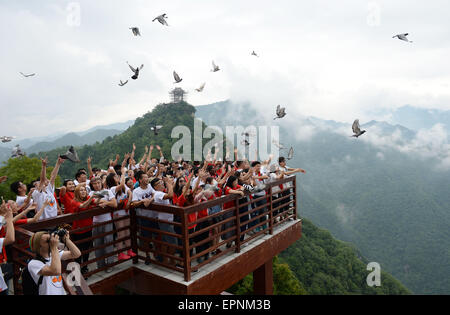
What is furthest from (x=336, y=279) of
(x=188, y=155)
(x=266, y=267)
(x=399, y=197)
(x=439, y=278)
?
(x=399, y=197)

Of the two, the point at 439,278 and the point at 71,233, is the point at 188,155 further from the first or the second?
the point at 439,278

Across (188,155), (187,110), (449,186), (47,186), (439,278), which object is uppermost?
(187,110)

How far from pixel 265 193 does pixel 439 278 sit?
9003cm

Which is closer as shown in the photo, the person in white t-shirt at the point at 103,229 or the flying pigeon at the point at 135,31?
the person in white t-shirt at the point at 103,229

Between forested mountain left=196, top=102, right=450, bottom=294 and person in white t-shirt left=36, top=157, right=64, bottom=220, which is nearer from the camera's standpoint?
person in white t-shirt left=36, top=157, right=64, bottom=220

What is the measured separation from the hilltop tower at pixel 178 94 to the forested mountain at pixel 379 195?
114ft

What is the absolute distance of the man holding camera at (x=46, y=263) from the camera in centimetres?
294

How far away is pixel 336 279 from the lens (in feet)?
137

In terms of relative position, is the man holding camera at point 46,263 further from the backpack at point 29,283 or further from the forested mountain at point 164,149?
the forested mountain at point 164,149

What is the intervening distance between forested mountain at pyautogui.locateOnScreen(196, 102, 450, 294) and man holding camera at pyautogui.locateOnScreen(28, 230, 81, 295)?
88.2m

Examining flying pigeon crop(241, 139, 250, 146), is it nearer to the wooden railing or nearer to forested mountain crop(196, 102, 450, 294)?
the wooden railing

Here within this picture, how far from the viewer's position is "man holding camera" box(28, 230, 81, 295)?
9.63 feet

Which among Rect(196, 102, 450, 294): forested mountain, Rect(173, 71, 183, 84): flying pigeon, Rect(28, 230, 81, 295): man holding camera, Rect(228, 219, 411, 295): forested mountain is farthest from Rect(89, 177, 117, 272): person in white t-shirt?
Rect(196, 102, 450, 294): forested mountain

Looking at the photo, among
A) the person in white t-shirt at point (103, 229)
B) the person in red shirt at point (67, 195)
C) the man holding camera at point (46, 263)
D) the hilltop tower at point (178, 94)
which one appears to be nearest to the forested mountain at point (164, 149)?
the hilltop tower at point (178, 94)
